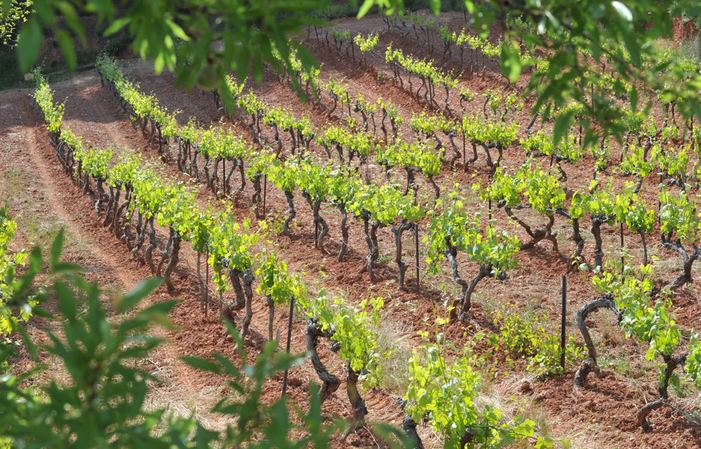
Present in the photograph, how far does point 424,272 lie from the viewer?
8.69 meters

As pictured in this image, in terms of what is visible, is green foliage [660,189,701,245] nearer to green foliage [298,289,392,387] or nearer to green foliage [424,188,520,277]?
green foliage [424,188,520,277]

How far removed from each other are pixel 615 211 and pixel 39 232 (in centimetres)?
940

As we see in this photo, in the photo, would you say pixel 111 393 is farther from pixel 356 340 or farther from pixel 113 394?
pixel 356 340

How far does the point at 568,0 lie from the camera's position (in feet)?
5.17

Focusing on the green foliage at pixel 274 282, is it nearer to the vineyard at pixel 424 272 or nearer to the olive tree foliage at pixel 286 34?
the vineyard at pixel 424 272

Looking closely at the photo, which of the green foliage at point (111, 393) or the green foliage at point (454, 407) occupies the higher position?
the green foliage at point (111, 393)

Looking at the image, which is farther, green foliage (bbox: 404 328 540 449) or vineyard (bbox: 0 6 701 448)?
vineyard (bbox: 0 6 701 448)

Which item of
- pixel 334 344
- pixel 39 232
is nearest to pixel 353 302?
pixel 334 344

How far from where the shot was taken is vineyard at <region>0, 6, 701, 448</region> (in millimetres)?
5016

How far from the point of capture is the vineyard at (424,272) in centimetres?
502

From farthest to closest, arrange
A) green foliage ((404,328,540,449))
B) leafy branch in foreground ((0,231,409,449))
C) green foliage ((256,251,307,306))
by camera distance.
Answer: green foliage ((256,251,307,306)), green foliage ((404,328,540,449)), leafy branch in foreground ((0,231,409,449))

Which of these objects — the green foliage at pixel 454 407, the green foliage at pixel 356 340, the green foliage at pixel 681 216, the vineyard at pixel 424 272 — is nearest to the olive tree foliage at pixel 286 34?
the vineyard at pixel 424 272

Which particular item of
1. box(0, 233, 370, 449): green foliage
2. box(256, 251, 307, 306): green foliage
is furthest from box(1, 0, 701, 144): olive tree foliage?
box(256, 251, 307, 306): green foliage

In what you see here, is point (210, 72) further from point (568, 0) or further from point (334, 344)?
point (334, 344)
